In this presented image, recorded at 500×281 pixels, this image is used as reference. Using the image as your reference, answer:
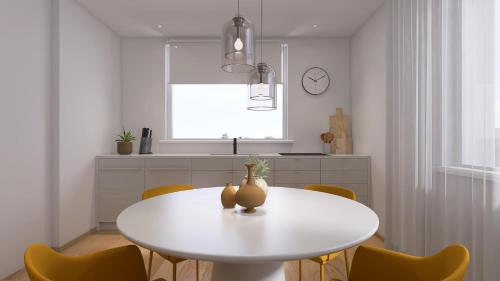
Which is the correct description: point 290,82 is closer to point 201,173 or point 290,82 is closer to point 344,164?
point 344,164

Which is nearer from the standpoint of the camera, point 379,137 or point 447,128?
point 447,128

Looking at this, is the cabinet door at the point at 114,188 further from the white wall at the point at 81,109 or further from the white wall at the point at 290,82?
the white wall at the point at 290,82

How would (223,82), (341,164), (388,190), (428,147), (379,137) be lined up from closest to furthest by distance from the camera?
(428,147) < (388,190) < (379,137) < (341,164) < (223,82)

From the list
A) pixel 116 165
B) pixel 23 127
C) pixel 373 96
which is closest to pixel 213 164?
pixel 116 165

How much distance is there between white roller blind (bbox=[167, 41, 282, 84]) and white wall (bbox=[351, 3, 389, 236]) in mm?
1172

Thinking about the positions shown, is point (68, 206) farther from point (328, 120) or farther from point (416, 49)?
point (416, 49)

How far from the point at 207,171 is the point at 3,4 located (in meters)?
2.54

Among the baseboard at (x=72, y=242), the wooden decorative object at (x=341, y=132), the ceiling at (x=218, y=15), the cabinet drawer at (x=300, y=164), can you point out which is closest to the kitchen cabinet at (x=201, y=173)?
the cabinet drawer at (x=300, y=164)

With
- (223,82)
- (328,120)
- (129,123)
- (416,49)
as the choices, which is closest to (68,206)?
(129,123)

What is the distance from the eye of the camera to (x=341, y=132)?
4.20 meters

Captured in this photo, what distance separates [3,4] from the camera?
2.43 metres

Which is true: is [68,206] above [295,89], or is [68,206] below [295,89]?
below

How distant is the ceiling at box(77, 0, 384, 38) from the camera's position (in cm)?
329

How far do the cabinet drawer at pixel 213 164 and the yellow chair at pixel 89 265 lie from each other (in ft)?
7.71
